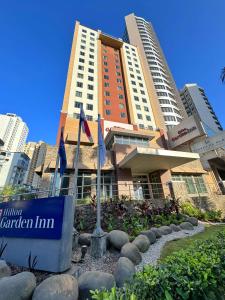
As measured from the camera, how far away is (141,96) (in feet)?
120

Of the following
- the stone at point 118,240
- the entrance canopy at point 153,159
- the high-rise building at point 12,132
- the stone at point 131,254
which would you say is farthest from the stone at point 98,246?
the high-rise building at point 12,132

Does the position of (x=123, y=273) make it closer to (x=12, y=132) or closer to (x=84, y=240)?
(x=84, y=240)

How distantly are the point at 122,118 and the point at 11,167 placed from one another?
141 ft

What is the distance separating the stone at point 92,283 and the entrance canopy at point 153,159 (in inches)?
399

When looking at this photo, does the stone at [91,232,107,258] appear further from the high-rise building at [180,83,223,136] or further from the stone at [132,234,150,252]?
the high-rise building at [180,83,223,136]

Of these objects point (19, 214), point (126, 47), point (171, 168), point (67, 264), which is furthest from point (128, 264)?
point (126, 47)

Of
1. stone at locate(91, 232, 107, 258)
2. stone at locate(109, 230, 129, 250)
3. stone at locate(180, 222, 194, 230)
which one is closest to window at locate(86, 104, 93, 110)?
stone at locate(180, 222, 194, 230)

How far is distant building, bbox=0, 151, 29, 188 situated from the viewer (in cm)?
4990

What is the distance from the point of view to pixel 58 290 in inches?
115

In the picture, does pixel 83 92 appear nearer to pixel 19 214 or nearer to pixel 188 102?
pixel 19 214

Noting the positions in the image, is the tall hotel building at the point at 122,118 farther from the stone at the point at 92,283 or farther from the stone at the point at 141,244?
the stone at the point at 92,283

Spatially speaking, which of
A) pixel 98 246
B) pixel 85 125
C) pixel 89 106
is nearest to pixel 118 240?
pixel 98 246

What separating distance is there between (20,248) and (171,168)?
16.4m

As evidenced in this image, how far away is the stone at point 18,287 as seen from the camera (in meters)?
2.91
